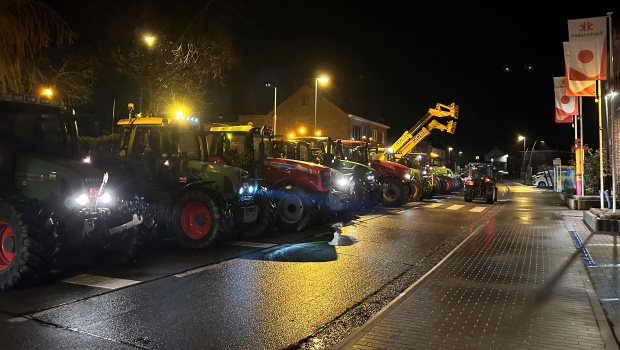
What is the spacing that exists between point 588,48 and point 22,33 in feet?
48.2

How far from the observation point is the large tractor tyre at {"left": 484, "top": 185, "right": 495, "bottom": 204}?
86.5ft

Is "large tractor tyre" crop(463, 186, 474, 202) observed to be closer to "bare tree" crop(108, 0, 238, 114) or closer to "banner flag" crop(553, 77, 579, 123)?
"banner flag" crop(553, 77, 579, 123)

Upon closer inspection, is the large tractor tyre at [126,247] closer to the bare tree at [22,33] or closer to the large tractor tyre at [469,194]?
the bare tree at [22,33]

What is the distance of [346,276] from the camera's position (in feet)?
29.8

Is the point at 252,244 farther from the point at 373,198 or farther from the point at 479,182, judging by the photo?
the point at 479,182

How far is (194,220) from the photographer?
11727 mm

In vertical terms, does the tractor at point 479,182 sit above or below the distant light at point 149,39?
below

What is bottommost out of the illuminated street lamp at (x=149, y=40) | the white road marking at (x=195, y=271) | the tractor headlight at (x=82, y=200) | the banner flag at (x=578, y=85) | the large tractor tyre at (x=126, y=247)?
the white road marking at (x=195, y=271)

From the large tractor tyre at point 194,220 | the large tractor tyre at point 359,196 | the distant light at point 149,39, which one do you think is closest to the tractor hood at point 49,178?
the large tractor tyre at point 194,220

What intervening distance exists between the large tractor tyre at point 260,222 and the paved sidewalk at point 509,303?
4792 millimetres

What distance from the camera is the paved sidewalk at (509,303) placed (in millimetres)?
5652

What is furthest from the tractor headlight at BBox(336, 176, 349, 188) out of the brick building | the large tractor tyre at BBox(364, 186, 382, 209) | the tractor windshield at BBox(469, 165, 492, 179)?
the brick building

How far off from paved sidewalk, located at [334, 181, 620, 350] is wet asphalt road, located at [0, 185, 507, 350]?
49cm

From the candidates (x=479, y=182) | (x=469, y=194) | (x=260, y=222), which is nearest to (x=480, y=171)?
(x=479, y=182)
